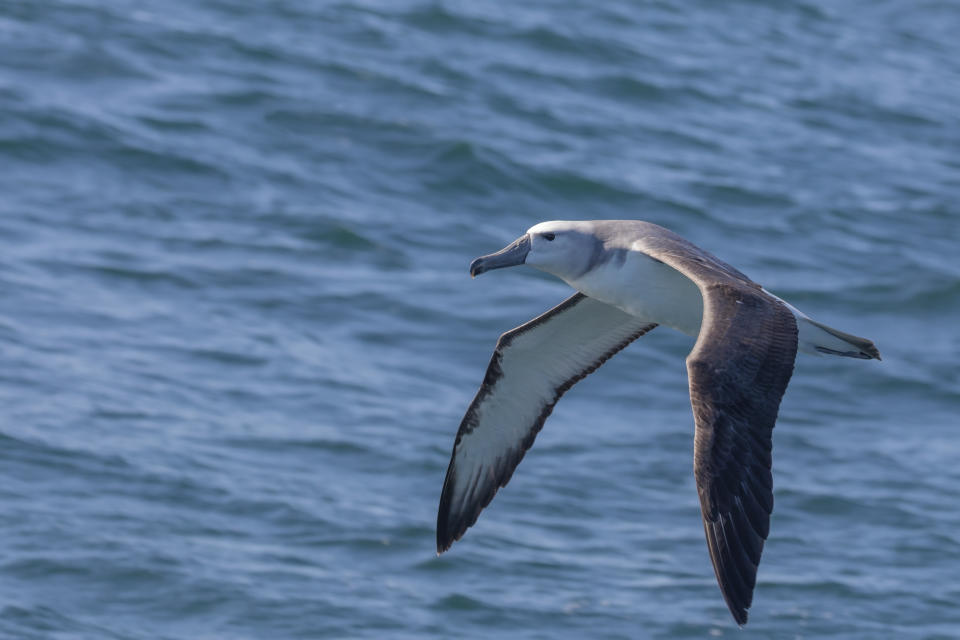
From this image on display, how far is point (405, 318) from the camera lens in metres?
14.8

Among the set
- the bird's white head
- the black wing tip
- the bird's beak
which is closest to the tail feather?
the bird's white head

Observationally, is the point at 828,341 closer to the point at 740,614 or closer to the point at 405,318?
the point at 740,614

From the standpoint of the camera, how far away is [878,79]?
2459cm

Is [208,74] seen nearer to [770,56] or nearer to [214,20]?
[214,20]

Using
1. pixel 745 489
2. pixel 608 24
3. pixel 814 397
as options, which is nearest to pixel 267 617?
pixel 745 489

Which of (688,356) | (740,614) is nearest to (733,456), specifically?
(688,356)

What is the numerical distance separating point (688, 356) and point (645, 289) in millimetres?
1428

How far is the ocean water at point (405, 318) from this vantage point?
1133 cm

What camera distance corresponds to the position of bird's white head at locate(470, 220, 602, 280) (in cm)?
839

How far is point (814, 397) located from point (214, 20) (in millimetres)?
11164

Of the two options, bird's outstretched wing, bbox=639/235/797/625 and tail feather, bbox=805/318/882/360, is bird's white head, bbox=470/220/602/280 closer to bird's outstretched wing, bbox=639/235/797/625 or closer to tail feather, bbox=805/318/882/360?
tail feather, bbox=805/318/882/360

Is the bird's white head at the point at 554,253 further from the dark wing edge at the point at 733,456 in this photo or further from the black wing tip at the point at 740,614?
the black wing tip at the point at 740,614

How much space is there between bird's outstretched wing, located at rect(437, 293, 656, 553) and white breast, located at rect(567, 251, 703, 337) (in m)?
0.95

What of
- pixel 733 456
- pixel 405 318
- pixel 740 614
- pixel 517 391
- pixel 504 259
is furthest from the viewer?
pixel 405 318
